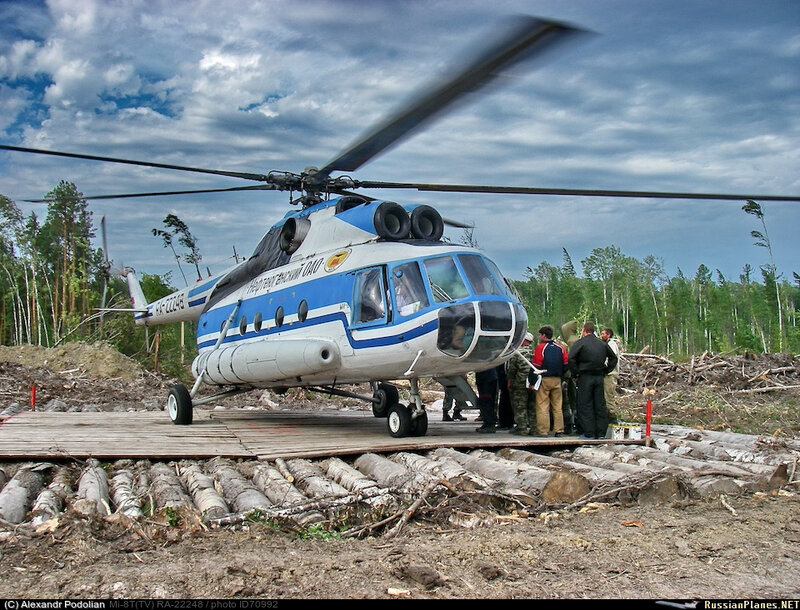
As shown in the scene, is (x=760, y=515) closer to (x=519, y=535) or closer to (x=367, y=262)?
(x=519, y=535)

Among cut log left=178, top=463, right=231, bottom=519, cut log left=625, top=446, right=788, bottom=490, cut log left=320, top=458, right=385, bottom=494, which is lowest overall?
cut log left=625, top=446, right=788, bottom=490

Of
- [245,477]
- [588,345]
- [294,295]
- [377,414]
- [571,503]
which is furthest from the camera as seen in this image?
[377,414]

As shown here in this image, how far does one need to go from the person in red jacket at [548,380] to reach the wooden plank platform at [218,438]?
25.7 inches

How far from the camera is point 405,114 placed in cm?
859

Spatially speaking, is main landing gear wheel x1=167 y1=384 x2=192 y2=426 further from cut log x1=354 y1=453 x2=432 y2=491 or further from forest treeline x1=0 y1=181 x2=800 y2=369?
forest treeline x1=0 y1=181 x2=800 y2=369

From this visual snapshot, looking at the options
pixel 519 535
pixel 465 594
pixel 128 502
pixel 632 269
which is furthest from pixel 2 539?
pixel 632 269

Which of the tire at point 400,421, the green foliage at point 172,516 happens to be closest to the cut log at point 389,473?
the tire at point 400,421

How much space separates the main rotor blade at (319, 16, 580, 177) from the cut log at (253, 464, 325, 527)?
13.9 ft

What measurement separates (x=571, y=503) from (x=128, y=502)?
411cm

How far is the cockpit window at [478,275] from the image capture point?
10.1 m

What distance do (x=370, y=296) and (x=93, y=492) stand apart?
16.2 ft

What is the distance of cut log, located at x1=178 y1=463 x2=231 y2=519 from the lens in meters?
6.18

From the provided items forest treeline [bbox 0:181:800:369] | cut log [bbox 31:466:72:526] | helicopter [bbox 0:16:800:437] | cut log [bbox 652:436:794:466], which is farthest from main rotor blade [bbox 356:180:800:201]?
forest treeline [bbox 0:181:800:369]

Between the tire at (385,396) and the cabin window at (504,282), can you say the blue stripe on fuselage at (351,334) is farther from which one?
the tire at (385,396)
